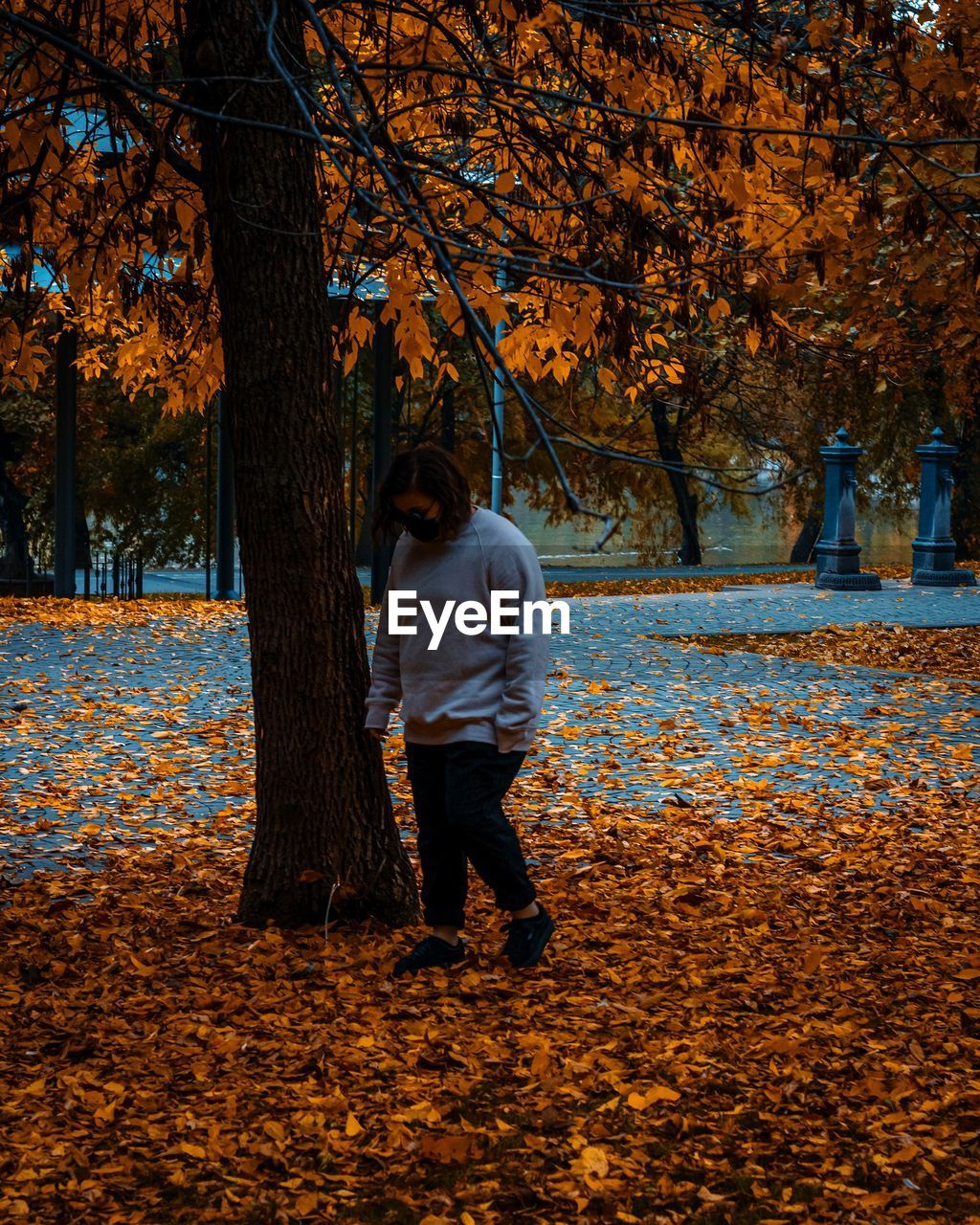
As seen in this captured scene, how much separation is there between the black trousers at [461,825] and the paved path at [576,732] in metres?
2.30

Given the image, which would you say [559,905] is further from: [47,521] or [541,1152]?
[47,521]

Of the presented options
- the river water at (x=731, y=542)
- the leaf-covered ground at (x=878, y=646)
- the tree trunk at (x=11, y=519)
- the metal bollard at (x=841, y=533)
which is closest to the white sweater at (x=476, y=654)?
the leaf-covered ground at (x=878, y=646)

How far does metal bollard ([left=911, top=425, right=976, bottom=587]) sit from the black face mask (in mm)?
19414

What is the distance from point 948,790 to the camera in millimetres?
8281

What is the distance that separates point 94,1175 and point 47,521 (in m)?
27.8

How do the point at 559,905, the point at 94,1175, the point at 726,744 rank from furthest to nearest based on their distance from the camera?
the point at 726,744, the point at 559,905, the point at 94,1175

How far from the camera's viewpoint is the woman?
487 cm

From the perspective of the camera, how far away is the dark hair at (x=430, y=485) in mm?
4863

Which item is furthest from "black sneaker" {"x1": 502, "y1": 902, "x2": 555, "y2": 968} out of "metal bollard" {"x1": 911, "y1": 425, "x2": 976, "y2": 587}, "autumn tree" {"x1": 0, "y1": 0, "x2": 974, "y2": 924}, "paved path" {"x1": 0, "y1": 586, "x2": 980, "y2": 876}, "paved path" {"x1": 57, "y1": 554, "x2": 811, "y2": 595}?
"paved path" {"x1": 57, "y1": 554, "x2": 811, "y2": 595}

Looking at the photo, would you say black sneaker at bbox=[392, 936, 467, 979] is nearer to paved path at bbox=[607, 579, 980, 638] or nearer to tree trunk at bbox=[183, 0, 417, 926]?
tree trunk at bbox=[183, 0, 417, 926]

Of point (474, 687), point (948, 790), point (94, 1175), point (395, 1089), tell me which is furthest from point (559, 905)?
point (948, 790)

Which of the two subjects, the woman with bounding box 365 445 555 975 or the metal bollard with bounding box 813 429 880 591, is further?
the metal bollard with bounding box 813 429 880 591

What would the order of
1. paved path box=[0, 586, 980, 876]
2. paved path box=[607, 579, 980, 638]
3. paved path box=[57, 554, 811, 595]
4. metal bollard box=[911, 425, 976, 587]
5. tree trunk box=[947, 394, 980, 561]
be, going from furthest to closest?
paved path box=[57, 554, 811, 595] → tree trunk box=[947, 394, 980, 561] → metal bollard box=[911, 425, 976, 587] → paved path box=[607, 579, 980, 638] → paved path box=[0, 586, 980, 876]

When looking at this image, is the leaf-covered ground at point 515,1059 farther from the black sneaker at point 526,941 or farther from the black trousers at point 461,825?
the black trousers at point 461,825
